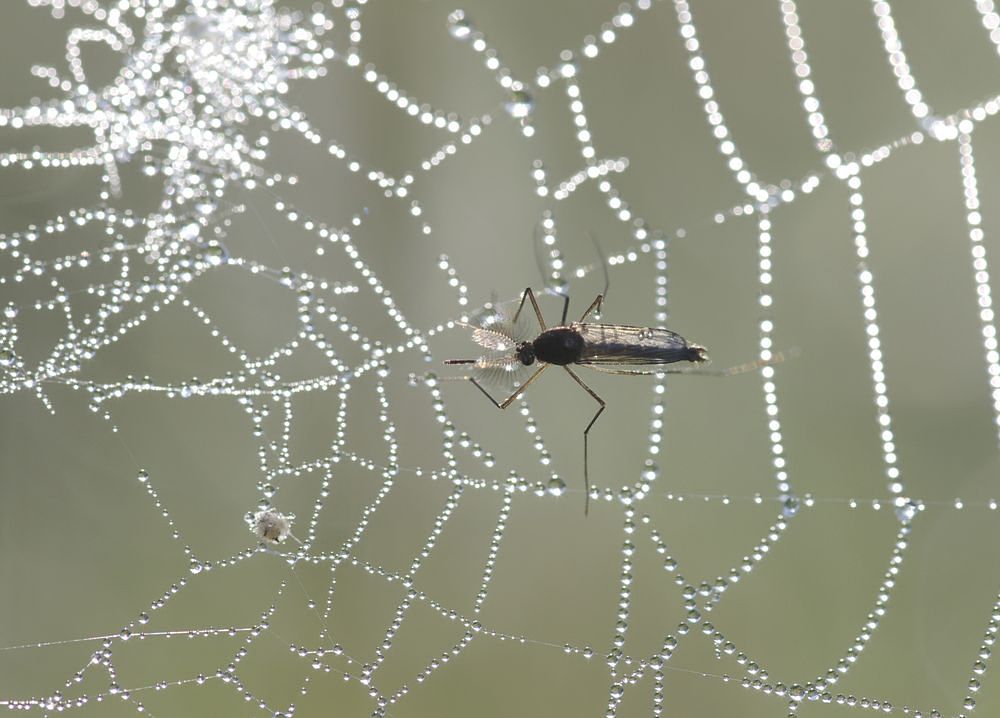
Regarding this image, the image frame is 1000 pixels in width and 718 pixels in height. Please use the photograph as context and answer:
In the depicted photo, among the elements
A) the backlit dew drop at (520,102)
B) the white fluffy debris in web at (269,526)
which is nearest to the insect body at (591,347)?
the backlit dew drop at (520,102)

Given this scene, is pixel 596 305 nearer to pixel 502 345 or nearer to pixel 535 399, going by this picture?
pixel 502 345

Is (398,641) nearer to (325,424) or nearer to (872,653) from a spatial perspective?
(325,424)

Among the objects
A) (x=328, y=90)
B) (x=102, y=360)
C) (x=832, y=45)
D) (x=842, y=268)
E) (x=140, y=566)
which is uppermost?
(x=832, y=45)

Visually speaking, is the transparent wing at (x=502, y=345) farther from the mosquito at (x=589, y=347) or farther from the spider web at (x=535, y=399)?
the spider web at (x=535, y=399)

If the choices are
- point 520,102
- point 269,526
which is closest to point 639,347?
point 520,102

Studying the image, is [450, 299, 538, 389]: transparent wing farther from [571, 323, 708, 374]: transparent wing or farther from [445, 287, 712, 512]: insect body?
[571, 323, 708, 374]: transparent wing

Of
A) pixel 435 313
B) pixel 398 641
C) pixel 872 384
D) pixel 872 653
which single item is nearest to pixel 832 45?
pixel 872 384
